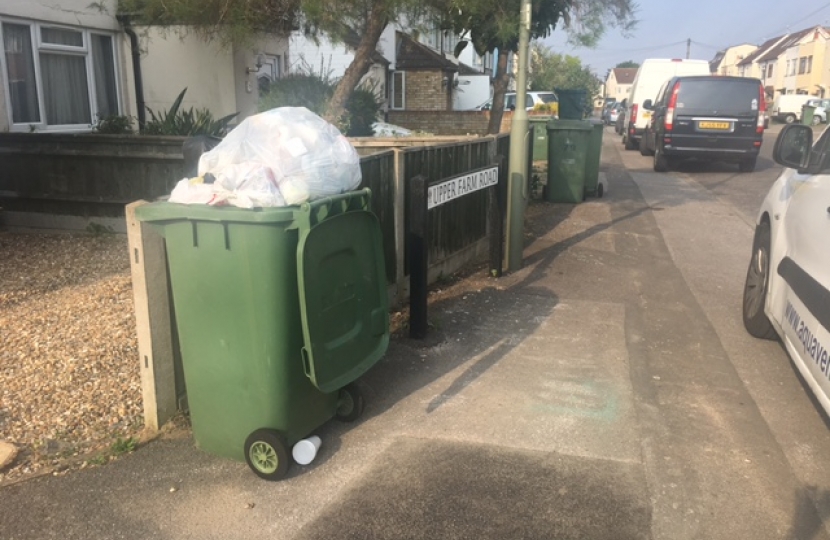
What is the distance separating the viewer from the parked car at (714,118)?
16.3 metres

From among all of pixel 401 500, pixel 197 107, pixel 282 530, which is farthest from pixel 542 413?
pixel 197 107

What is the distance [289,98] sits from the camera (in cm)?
1225

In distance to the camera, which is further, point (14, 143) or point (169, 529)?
point (14, 143)

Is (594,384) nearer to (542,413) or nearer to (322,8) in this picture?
(542,413)

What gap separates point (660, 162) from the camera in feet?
57.4

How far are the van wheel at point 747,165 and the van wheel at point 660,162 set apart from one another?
1.60 m

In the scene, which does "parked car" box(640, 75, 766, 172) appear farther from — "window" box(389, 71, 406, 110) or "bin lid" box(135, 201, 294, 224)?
"window" box(389, 71, 406, 110)

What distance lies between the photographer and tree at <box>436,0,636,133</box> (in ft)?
24.2

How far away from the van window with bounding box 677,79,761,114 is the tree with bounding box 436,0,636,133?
7.14 m

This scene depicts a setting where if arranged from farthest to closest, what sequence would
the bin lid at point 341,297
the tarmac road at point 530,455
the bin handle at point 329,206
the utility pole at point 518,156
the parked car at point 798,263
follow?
1. the utility pole at point 518,156
2. the parked car at point 798,263
3. the bin lid at point 341,297
4. the bin handle at point 329,206
5. the tarmac road at point 530,455

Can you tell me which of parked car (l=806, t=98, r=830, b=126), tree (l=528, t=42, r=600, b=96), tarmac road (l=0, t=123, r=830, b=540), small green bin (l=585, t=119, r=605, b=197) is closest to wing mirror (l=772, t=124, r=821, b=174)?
tarmac road (l=0, t=123, r=830, b=540)

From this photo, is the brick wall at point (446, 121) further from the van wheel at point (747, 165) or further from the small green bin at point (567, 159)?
the small green bin at point (567, 159)

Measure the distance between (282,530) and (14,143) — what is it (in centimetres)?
744

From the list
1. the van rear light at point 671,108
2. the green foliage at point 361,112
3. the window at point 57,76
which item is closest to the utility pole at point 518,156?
the green foliage at point 361,112
